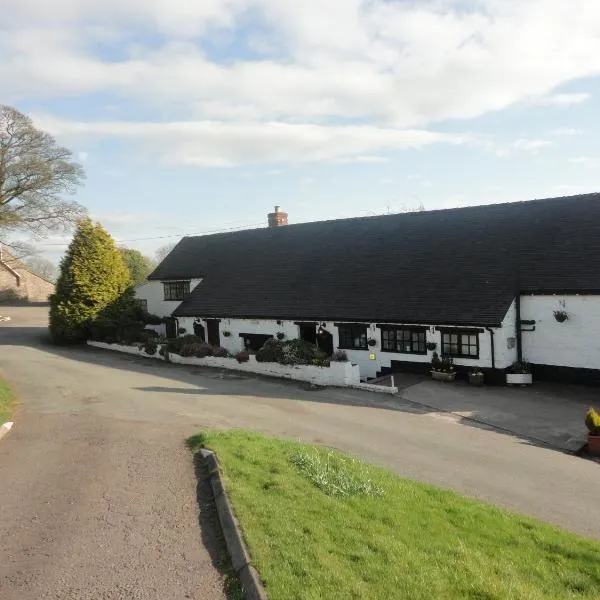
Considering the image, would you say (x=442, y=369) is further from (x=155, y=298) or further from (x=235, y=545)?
(x=155, y=298)

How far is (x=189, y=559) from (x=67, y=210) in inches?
1666

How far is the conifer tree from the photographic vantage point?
31.0 meters

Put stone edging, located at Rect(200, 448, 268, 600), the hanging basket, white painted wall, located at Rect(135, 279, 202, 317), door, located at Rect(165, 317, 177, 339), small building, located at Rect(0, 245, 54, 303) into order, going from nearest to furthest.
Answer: stone edging, located at Rect(200, 448, 268, 600), the hanging basket, door, located at Rect(165, 317, 177, 339), white painted wall, located at Rect(135, 279, 202, 317), small building, located at Rect(0, 245, 54, 303)

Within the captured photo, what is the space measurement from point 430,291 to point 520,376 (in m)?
4.82

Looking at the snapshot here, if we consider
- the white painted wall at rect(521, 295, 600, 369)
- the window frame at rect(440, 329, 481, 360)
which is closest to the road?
the window frame at rect(440, 329, 481, 360)

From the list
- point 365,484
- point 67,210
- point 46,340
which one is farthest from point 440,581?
point 67,210

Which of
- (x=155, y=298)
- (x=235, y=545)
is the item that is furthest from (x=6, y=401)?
(x=155, y=298)

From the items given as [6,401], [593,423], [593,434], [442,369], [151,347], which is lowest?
[593,434]

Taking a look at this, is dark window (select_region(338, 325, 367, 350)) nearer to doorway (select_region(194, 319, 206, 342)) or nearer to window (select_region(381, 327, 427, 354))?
window (select_region(381, 327, 427, 354))

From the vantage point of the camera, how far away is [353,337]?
23.1 meters

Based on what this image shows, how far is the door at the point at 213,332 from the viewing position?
28.3m

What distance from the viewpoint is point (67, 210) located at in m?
43.1

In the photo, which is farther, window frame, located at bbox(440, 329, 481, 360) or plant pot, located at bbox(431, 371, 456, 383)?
plant pot, located at bbox(431, 371, 456, 383)

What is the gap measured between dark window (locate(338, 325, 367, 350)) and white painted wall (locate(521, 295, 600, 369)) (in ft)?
21.2
